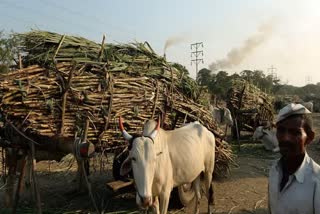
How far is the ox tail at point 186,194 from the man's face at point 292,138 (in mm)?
4890

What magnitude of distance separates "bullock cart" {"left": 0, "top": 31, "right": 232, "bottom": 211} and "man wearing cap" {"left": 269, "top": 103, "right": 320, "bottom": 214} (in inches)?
112

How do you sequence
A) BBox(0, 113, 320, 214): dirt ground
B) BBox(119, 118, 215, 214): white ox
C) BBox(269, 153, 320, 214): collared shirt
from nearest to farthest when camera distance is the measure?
BBox(269, 153, 320, 214): collared shirt < BBox(119, 118, 215, 214): white ox < BBox(0, 113, 320, 214): dirt ground

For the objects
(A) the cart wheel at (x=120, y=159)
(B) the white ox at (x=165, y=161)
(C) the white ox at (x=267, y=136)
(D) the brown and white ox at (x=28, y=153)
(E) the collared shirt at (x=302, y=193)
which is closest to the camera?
(E) the collared shirt at (x=302, y=193)

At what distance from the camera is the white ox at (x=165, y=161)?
4.60 meters

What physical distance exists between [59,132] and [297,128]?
12.3 feet

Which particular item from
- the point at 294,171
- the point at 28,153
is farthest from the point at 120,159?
the point at 294,171

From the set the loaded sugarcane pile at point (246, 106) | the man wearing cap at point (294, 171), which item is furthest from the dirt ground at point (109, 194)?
the loaded sugarcane pile at point (246, 106)

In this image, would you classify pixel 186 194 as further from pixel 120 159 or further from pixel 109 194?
pixel 109 194

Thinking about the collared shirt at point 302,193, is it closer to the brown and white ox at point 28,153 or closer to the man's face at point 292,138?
the man's face at point 292,138

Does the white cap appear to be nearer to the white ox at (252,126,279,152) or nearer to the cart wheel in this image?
the cart wheel

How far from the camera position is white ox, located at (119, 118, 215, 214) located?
4602 mm

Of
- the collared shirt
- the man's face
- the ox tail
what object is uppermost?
the man's face

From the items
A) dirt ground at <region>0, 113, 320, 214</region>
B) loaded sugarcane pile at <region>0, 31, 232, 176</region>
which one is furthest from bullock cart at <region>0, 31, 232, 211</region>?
dirt ground at <region>0, 113, 320, 214</region>

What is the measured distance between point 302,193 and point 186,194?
5317mm
